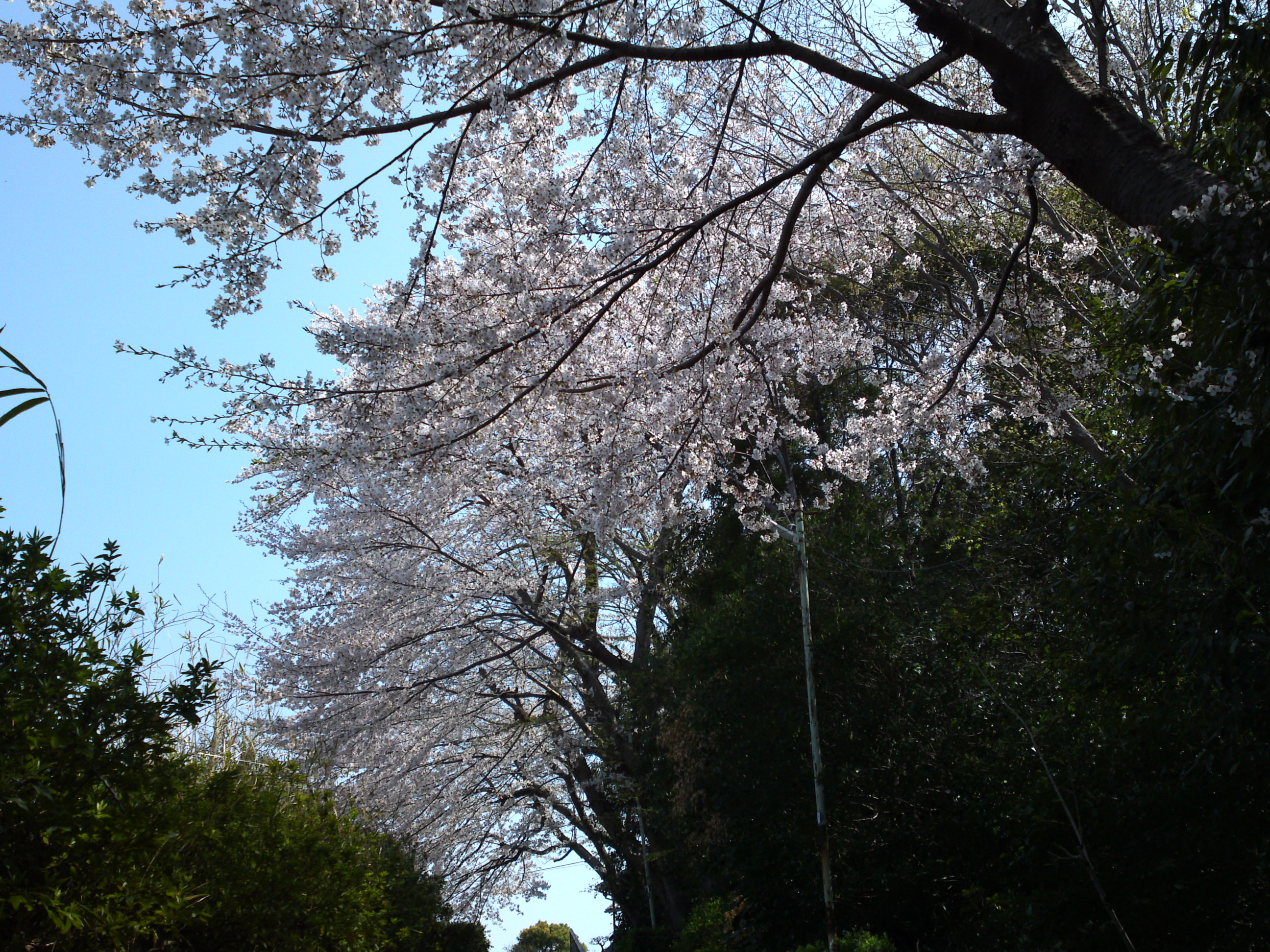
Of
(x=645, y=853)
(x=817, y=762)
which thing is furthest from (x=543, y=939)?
(x=817, y=762)

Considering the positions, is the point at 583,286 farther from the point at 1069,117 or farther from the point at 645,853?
the point at 645,853

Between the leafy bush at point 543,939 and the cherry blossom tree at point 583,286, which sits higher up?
the cherry blossom tree at point 583,286

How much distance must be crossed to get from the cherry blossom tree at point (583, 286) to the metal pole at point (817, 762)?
0.54 metres

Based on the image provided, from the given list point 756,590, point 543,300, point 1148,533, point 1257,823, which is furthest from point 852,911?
point 543,300

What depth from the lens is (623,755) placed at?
593 inches

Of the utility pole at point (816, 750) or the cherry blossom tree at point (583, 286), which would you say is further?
the utility pole at point (816, 750)

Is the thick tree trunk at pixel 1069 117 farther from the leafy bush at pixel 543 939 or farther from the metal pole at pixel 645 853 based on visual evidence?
the leafy bush at pixel 543 939

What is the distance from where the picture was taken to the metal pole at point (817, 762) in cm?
796

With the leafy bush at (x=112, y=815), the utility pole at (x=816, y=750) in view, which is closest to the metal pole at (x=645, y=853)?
the utility pole at (x=816, y=750)

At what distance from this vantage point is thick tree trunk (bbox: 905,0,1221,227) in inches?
163

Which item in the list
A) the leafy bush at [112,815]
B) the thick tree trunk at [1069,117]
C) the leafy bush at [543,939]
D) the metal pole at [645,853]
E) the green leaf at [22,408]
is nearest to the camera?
the green leaf at [22,408]

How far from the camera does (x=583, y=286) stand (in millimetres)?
5941

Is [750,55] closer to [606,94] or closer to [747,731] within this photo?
[606,94]

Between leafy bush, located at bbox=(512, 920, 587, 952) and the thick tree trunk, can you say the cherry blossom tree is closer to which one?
the thick tree trunk
